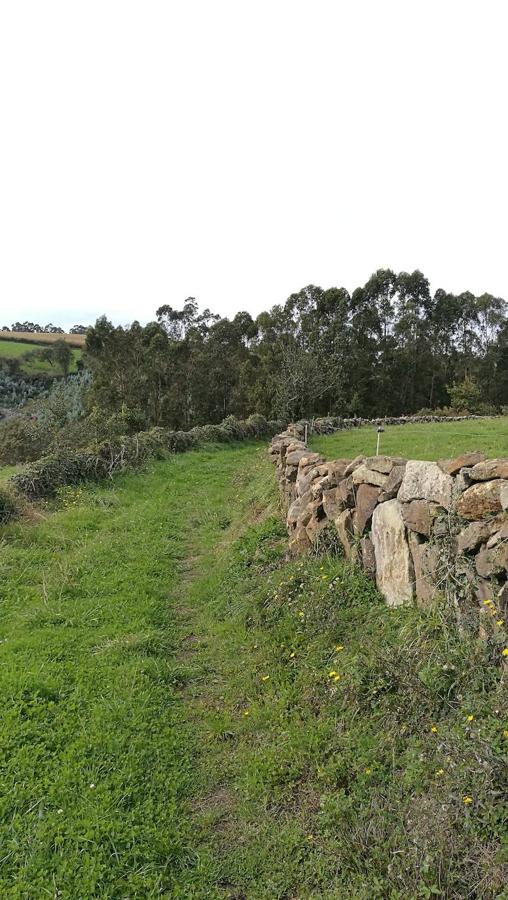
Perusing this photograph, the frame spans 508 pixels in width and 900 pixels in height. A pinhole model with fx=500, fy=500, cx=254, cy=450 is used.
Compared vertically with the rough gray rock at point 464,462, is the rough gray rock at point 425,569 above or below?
below

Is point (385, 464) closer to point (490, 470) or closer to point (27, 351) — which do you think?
point (490, 470)

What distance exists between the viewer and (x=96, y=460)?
12.8m

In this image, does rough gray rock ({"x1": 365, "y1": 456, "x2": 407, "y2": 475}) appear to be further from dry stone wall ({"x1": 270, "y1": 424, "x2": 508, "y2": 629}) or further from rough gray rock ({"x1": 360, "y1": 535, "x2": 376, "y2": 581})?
rough gray rock ({"x1": 360, "y1": 535, "x2": 376, "y2": 581})

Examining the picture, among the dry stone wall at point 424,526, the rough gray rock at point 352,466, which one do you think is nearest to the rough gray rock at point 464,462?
the dry stone wall at point 424,526

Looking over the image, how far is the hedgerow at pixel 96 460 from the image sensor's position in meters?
11.2

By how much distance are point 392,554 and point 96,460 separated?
31.4 feet

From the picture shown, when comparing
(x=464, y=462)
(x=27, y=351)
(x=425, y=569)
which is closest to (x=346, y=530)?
(x=425, y=569)

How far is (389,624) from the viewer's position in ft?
14.8

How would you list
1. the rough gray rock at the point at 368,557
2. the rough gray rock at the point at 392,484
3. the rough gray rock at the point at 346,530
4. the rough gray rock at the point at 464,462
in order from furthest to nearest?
the rough gray rock at the point at 346,530, the rough gray rock at the point at 368,557, the rough gray rock at the point at 392,484, the rough gray rock at the point at 464,462

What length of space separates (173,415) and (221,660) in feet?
104

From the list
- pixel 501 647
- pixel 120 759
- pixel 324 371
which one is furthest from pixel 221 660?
pixel 324 371

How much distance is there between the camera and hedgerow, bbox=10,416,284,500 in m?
11.2

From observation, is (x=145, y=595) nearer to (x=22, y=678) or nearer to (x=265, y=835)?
(x=22, y=678)

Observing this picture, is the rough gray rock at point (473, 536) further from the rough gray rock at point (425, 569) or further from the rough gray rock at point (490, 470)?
the rough gray rock at point (490, 470)
